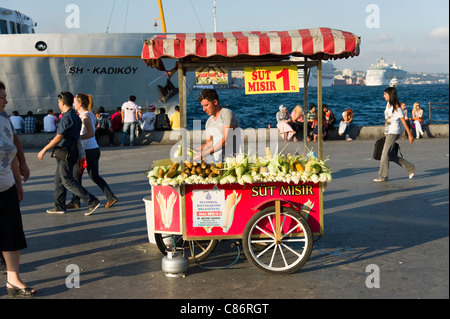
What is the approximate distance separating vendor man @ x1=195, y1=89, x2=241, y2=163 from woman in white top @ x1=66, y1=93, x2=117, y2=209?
314 cm

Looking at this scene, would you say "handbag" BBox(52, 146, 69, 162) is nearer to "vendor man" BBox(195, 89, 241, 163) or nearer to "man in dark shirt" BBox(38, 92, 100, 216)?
"man in dark shirt" BBox(38, 92, 100, 216)

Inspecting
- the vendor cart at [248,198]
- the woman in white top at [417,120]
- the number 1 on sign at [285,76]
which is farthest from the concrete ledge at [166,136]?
the vendor cart at [248,198]

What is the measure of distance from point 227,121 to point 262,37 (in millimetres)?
1123

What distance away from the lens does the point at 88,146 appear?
9352 millimetres

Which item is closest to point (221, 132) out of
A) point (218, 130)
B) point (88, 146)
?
point (218, 130)

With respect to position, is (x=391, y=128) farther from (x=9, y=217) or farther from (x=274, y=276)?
(x=9, y=217)

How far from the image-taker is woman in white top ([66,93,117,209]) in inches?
356

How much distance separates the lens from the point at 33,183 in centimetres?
1238

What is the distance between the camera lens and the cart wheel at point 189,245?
626cm

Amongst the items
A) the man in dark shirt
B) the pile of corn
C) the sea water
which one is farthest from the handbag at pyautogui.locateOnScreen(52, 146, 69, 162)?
the sea water

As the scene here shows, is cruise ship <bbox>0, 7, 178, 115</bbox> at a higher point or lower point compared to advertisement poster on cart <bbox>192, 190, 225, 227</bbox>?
higher

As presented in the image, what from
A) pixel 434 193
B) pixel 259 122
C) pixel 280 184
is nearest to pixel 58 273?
pixel 280 184

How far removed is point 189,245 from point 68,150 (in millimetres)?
2964
